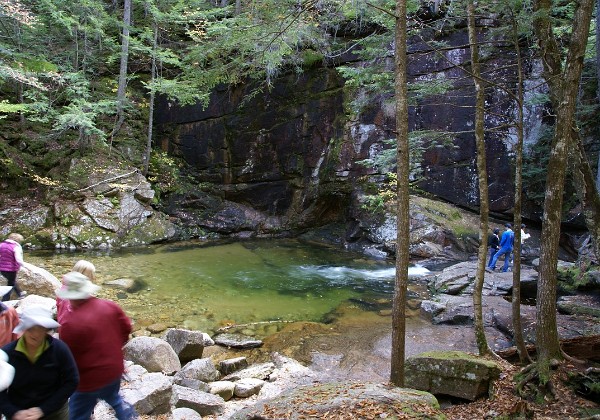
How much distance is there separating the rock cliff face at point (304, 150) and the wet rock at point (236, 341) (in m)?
11.6

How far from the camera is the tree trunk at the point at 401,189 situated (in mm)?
5352

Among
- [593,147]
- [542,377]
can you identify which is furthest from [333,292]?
[593,147]

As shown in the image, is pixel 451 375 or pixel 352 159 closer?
pixel 451 375

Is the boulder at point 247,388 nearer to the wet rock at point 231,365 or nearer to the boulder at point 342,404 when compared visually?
the wet rock at point 231,365

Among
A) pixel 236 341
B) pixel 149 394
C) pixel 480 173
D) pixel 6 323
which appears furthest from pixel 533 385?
pixel 6 323

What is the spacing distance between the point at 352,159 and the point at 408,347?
1258 cm

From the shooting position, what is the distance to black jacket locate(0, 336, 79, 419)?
109 inches

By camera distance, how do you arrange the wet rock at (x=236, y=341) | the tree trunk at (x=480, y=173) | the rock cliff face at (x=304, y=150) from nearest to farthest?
the tree trunk at (x=480, y=173), the wet rock at (x=236, y=341), the rock cliff face at (x=304, y=150)

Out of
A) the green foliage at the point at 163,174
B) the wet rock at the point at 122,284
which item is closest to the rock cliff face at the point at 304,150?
the green foliage at the point at 163,174

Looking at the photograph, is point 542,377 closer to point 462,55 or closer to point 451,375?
point 451,375

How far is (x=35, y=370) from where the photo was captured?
279 cm

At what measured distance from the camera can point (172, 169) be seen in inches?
842

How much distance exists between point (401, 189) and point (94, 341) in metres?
3.92

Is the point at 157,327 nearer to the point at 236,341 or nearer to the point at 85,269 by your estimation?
the point at 236,341
